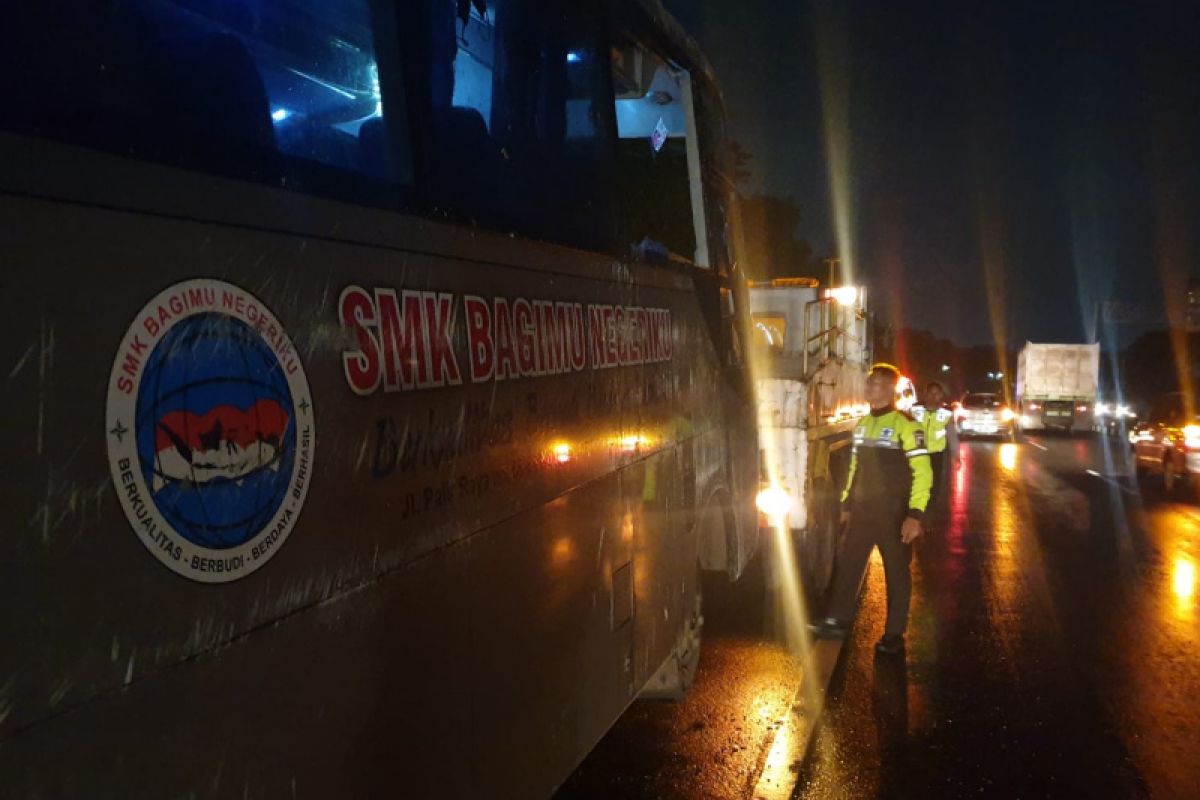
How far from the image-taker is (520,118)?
11.6 ft

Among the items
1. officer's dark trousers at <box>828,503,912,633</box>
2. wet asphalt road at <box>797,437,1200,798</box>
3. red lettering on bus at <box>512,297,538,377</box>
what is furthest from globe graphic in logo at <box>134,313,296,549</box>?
officer's dark trousers at <box>828,503,912,633</box>

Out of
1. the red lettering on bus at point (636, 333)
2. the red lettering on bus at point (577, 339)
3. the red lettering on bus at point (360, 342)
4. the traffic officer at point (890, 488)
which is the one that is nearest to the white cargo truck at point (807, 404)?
the traffic officer at point (890, 488)

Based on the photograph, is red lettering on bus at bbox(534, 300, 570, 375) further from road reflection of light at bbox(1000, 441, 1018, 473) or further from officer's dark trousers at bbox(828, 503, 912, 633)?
road reflection of light at bbox(1000, 441, 1018, 473)

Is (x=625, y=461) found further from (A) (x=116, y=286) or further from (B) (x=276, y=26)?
(A) (x=116, y=286)

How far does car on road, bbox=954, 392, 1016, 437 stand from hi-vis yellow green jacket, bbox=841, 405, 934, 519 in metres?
26.7

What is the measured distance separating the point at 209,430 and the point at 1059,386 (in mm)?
39996

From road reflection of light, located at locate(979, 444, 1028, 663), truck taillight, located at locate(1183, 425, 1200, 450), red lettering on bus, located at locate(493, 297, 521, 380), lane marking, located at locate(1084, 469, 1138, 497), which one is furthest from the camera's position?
lane marking, located at locate(1084, 469, 1138, 497)

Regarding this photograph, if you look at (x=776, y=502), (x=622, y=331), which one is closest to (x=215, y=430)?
(x=622, y=331)

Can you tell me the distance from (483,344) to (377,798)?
125cm

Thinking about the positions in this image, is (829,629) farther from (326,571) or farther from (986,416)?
(986,416)

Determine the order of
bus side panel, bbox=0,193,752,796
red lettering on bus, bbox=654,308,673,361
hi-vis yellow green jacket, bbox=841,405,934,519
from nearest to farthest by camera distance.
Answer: bus side panel, bbox=0,193,752,796 < red lettering on bus, bbox=654,308,673,361 < hi-vis yellow green jacket, bbox=841,405,934,519

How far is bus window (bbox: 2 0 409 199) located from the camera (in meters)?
1.67

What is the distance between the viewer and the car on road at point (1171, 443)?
16.5 m

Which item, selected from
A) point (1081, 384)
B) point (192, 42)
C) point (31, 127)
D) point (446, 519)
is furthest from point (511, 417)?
point (1081, 384)
